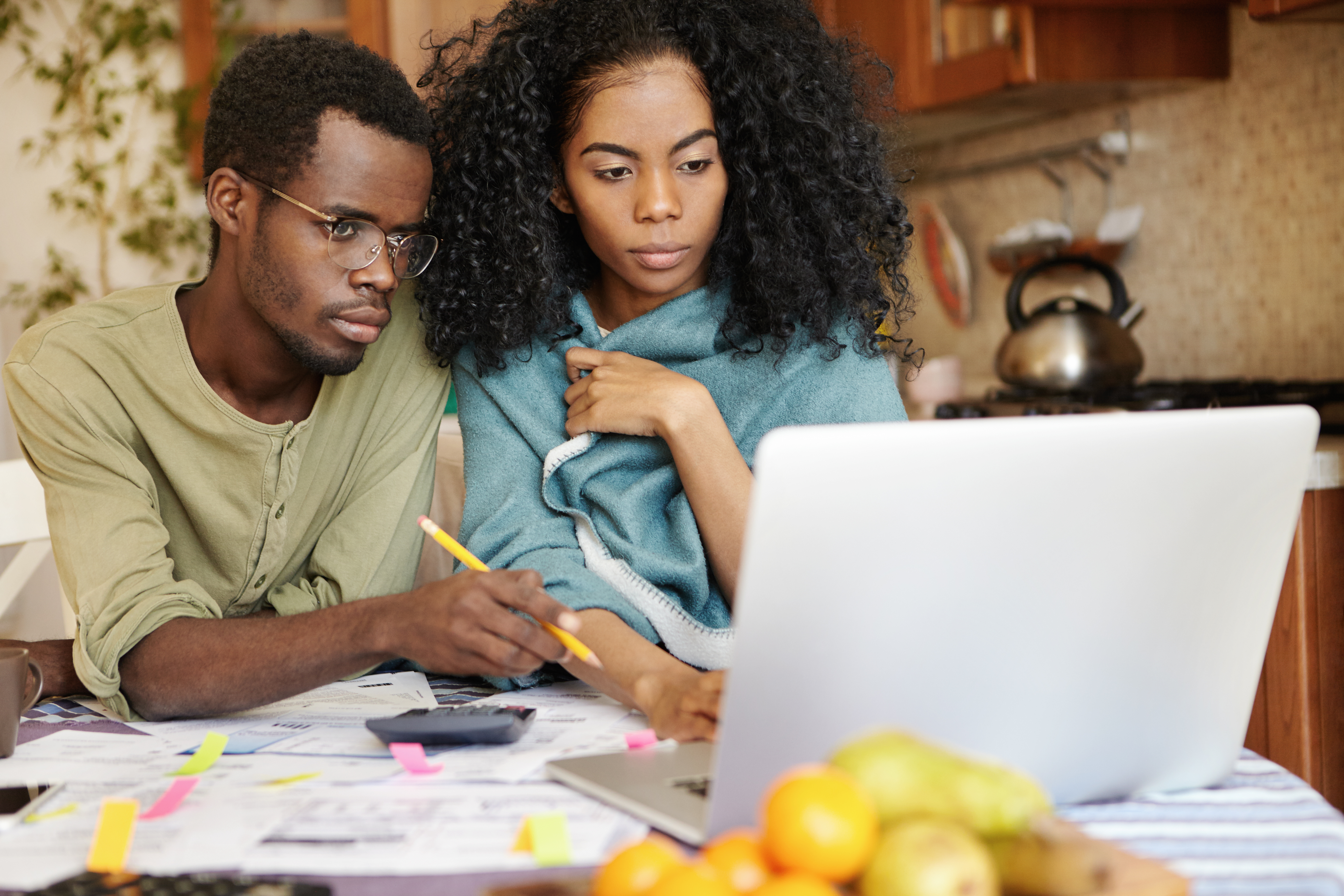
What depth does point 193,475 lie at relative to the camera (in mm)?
1199

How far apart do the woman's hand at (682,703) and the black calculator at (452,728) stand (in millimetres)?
106

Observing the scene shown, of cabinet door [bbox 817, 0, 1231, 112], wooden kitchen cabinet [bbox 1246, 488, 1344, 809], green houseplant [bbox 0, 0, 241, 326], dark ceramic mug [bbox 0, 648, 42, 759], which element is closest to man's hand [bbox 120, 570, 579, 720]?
dark ceramic mug [bbox 0, 648, 42, 759]

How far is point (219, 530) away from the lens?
1.21 m

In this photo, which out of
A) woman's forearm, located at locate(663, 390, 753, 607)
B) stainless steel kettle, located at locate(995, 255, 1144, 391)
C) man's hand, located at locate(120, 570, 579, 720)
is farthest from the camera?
stainless steel kettle, located at locate(995, 255, 1144, 391)

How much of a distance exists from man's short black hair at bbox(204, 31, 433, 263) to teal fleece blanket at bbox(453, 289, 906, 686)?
277 mm

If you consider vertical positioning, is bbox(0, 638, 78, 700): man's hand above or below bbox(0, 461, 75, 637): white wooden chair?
below

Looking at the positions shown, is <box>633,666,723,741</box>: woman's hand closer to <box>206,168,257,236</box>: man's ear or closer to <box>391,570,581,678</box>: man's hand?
<box>391,570,581,678</box>: man's hand

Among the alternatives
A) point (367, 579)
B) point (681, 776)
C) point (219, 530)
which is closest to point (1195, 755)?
point (681, 776)

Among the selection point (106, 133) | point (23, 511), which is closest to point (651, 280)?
point (23, 511)

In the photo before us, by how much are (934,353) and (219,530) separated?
239 centimetres

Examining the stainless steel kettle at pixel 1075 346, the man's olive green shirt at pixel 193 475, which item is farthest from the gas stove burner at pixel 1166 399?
the man's olive green shirt at pixel 193 475

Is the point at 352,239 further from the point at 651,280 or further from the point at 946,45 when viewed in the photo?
the point at 946,45

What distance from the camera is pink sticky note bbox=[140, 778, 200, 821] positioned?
73cm

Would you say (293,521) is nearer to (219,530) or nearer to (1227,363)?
(219,530)
